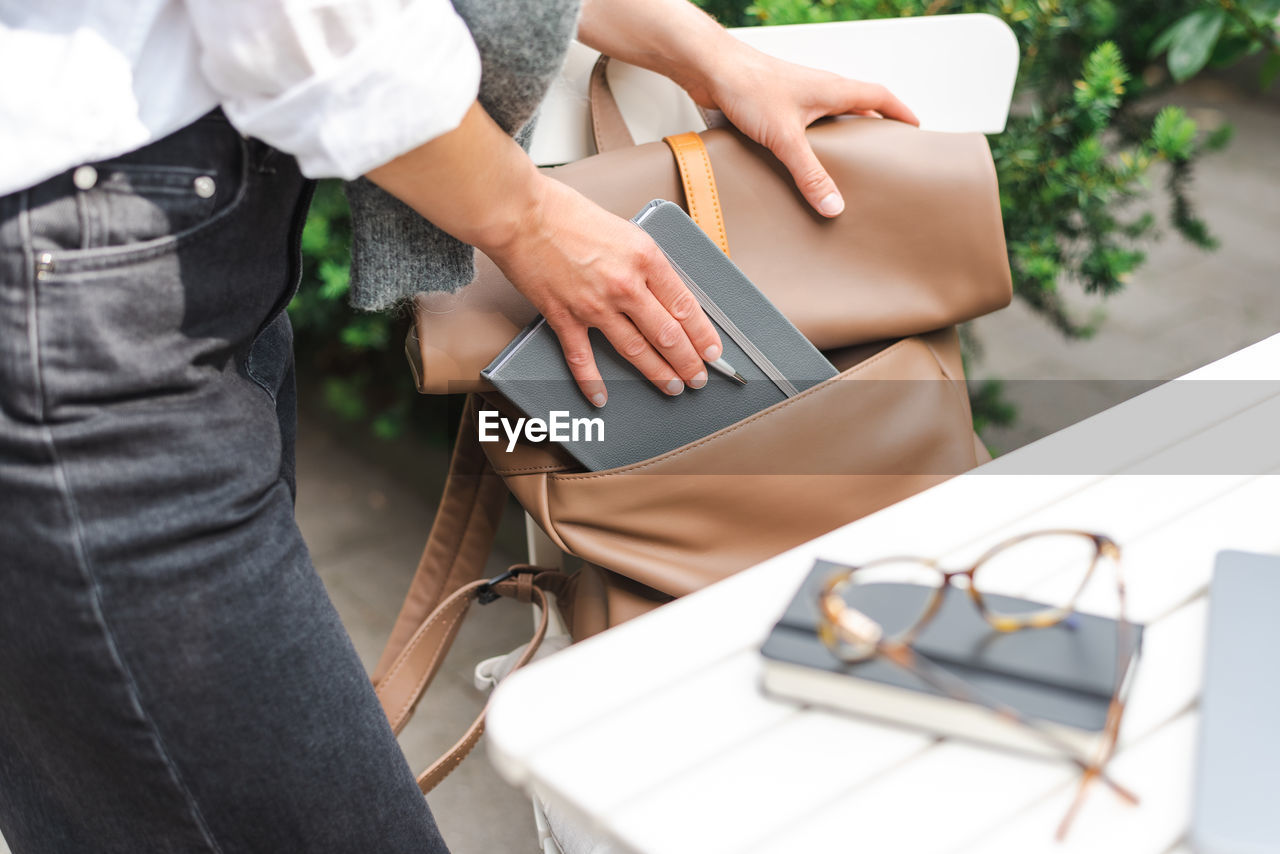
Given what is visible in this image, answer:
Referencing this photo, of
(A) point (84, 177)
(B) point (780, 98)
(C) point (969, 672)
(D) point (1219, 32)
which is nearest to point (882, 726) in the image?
(C) point (969, 672)

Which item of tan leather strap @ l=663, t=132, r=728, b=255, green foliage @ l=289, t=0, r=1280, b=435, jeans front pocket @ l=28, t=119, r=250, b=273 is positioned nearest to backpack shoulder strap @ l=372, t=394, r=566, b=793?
tan leather strap @ l=663, t=132, r=728, b=255

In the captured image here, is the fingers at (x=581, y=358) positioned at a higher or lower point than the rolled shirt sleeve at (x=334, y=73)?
lower

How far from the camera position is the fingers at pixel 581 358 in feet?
2.42

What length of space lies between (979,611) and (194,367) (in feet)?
1.38

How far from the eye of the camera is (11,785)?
0.66m

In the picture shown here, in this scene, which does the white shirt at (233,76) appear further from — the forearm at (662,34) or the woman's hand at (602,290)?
the forearm at (662,34)

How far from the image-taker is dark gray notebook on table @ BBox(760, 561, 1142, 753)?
452mm

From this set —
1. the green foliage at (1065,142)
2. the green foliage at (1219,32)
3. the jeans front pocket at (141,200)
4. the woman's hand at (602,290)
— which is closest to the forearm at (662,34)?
the woman's hand at (602,290)

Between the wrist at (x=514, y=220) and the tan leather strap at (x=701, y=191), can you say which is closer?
the wrist at (x=514, y=220)

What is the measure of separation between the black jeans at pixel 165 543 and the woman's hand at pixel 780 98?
408 millimetres

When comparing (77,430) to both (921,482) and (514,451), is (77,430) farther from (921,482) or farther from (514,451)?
(921,482)

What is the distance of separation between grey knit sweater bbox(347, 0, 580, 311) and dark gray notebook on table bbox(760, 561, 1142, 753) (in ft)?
1.04

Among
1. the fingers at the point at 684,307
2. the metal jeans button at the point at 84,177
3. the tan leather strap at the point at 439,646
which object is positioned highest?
the metal jeans button at the point at 84,177

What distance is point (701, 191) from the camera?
86 centimetres
